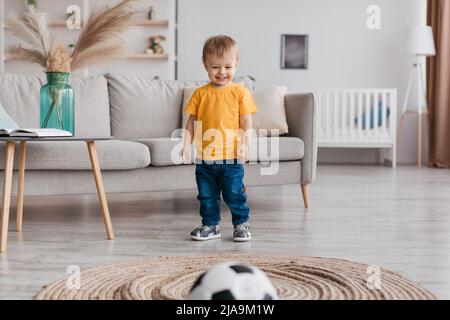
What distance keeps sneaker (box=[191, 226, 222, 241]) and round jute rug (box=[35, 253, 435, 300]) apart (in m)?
0.36

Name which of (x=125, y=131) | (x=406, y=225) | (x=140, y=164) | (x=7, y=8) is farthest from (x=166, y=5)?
(x=406, y=225)

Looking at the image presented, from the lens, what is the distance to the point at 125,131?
135 inches

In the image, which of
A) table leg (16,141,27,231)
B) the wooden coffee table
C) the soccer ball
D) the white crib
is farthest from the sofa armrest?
the white crib

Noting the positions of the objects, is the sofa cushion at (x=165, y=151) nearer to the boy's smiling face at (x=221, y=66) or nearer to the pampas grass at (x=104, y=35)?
the pampas grass at (x=104, y=35)

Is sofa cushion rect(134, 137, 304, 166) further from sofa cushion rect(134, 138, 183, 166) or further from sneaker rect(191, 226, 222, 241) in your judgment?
sneaker rect(191, 226, 222, 241)

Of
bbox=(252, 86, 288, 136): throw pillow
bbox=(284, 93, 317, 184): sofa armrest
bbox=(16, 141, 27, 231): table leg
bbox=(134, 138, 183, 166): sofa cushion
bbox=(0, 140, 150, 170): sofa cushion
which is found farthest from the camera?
bbox=(252, 86, 288, 136): throw pillow

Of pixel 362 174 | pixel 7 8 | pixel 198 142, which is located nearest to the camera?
pixel 198 142

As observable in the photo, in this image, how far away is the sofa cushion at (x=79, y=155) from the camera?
2641 mm

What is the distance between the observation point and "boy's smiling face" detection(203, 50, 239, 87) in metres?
2.31

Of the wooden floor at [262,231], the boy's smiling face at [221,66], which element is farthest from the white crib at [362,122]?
the boy's smiling face at [221,66]

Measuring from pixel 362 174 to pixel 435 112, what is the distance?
139cm

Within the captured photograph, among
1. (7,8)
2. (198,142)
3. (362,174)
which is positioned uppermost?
(7,8)

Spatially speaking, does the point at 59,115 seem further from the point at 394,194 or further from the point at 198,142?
the point at 394,194

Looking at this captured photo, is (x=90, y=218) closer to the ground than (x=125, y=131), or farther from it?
closer to the ground
